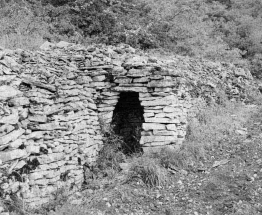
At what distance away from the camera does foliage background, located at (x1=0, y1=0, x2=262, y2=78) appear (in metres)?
10.4

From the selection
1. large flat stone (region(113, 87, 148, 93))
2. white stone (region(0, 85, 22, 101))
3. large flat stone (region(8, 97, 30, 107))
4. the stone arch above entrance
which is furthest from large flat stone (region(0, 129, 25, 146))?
large flat stone (region(113, 87, 148, 93))

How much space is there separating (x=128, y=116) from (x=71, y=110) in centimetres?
235

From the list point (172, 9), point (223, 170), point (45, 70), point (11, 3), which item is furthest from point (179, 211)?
point (172, 9)

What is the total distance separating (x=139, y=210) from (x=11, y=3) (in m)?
9.08

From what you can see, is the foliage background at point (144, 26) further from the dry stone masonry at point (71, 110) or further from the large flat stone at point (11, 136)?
the large flat stone at point (11, 136)

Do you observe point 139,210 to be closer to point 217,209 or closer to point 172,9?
point 217,209

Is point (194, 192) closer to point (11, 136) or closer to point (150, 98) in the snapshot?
point (150, 98)

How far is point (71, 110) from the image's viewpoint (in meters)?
6.28

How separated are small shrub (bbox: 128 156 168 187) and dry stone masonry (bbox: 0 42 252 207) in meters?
0.84

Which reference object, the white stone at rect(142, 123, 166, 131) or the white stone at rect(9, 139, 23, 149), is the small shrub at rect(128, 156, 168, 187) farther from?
the white stone at rect(9, 139, 23, 149)

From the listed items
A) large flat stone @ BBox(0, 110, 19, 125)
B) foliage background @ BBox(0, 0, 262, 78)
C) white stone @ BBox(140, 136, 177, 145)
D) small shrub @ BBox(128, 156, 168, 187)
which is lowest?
small shrub @ BBox(128, 156, 168, 187)

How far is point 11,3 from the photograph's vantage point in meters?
11.2

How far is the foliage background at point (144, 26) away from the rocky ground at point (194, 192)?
15.0 feet

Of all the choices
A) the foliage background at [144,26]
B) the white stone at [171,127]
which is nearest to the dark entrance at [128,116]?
the white stone at [171,127]
